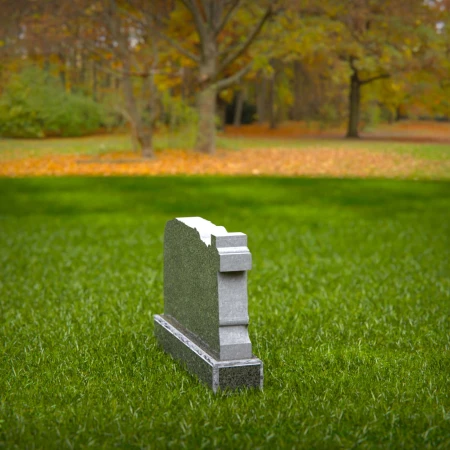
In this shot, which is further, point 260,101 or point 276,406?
point 260,101

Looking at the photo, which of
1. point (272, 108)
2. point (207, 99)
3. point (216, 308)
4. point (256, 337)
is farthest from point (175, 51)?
point (216, 308)

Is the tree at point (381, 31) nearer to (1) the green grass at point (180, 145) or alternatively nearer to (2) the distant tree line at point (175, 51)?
(2) the distant tree line at point (175, 51)

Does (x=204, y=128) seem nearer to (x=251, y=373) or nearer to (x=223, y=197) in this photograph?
(x=223, y=197)

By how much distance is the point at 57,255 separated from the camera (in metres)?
8.99

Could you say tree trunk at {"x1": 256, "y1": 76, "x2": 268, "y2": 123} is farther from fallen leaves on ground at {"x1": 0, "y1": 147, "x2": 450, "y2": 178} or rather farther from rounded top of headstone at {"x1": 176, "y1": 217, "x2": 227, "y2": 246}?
rounded top of headstone at {"x1": 176, "y1": 217, "x2": 227, "y2": 246}

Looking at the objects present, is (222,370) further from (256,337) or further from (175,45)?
(175,45)

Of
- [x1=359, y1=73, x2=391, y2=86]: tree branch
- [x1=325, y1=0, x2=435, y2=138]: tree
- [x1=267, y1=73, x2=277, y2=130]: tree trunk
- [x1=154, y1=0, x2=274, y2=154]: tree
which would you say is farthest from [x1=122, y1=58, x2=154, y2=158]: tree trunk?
[x1=267, y1=73, x2=277, y2=130]: tree trunk

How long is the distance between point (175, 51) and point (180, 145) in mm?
3110

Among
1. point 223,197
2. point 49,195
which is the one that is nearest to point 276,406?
point 223,197

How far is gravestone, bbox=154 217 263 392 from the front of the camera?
4172 mm

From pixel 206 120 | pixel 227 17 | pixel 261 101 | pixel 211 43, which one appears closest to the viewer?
pixel 227 17

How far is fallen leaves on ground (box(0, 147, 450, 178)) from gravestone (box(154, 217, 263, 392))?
14659 mm

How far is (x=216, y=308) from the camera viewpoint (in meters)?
4.21

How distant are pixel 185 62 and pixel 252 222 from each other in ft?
43.9
